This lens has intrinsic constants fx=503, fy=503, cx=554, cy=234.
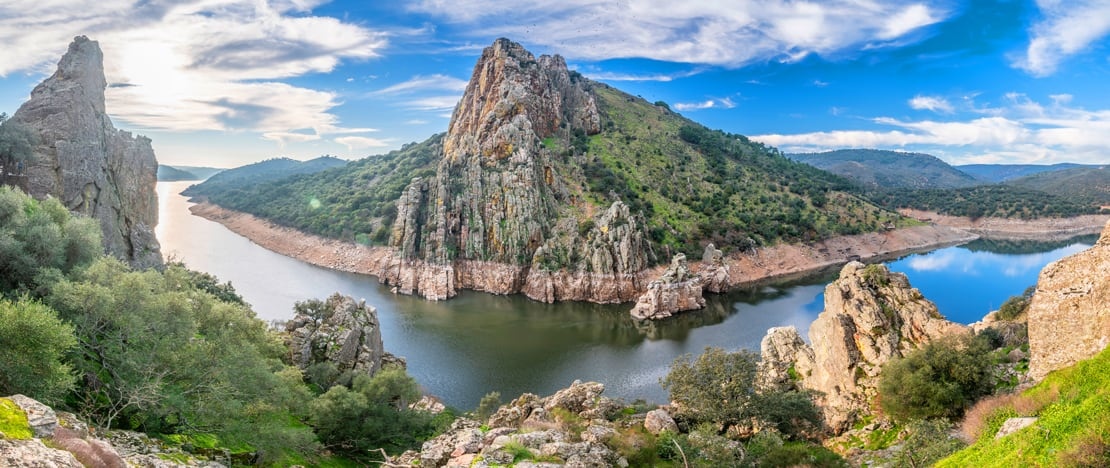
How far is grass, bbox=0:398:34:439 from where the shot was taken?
774 centimetres

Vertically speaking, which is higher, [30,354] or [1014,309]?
[30,354]

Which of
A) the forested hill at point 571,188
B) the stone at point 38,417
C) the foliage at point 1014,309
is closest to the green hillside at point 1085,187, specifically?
the forested hill at point 571,188

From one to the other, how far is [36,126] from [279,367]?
19298 mm

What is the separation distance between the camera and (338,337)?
3122 cm

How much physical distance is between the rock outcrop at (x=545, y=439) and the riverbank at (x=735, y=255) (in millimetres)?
45517

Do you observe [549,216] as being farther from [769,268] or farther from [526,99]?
[769,268]

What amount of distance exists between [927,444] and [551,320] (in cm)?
4444

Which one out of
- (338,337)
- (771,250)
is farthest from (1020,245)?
(338,337)

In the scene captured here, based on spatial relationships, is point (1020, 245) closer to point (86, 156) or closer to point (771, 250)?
point (771, 250)

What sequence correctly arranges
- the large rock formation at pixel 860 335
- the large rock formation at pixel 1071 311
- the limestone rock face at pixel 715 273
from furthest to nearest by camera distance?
the limestone rock face at pixel 715 273 < the large rock formation at pixel 860 335 < the large rock formation at pixel 1071 311

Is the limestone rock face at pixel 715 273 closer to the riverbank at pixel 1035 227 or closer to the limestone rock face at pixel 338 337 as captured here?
the limestone rock face at pixel 338 337

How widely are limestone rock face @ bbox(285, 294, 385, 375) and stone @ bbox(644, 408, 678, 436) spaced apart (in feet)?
60.3

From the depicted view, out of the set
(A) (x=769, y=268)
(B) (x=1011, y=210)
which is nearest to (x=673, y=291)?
(A) (x=769, y=268)

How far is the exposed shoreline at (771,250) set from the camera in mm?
75688
